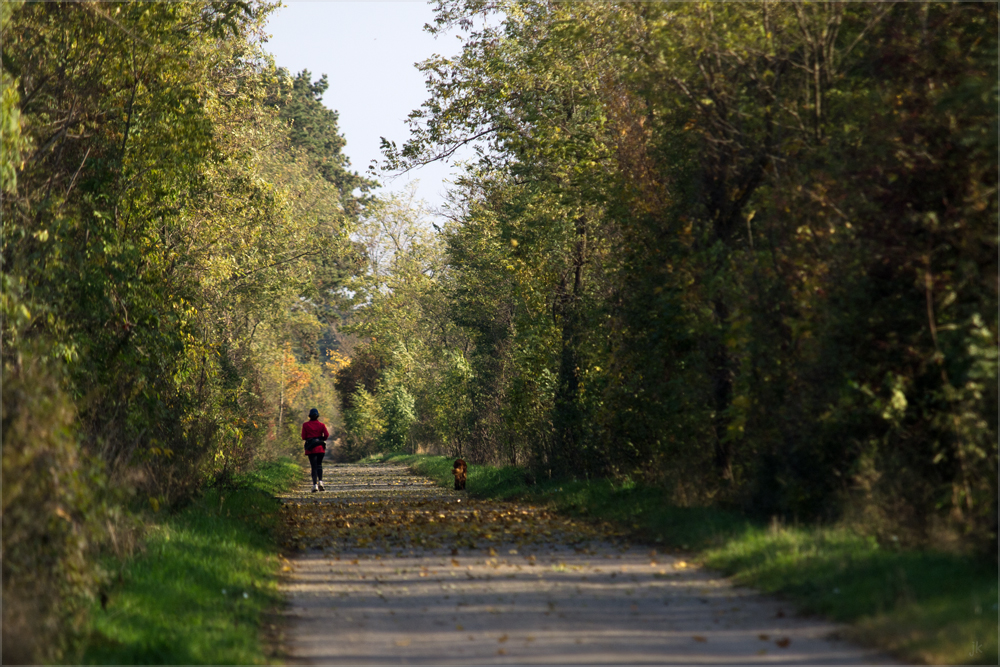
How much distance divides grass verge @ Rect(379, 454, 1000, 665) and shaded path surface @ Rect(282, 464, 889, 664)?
0.26 metres

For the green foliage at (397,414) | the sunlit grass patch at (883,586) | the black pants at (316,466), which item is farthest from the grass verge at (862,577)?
the green foliage at (397,414)

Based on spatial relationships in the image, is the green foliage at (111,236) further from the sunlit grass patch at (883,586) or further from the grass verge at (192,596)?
the sunlit grass patch at (883,586)

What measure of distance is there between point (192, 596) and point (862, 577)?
6.05 meters

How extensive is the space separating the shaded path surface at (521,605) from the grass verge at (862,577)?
0.85 feet

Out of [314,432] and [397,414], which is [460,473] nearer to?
[314,432]

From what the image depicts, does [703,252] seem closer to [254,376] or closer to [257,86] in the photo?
[257,86]

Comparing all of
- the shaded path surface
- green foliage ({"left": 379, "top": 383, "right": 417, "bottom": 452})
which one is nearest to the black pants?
the shaded path surface

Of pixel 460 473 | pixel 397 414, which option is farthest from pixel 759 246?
pixel 397 414

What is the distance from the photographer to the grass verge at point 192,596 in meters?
7.89

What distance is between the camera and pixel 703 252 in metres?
15.9

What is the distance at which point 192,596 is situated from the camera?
988 cm

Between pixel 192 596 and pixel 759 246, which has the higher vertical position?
pixel 759 246

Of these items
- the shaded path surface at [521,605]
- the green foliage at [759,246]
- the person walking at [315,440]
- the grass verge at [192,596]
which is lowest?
the shaded path surface at [521,605]

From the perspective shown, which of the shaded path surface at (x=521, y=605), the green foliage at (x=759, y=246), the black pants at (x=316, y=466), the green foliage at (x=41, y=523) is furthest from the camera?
the black pants at (x=316, y=466)
